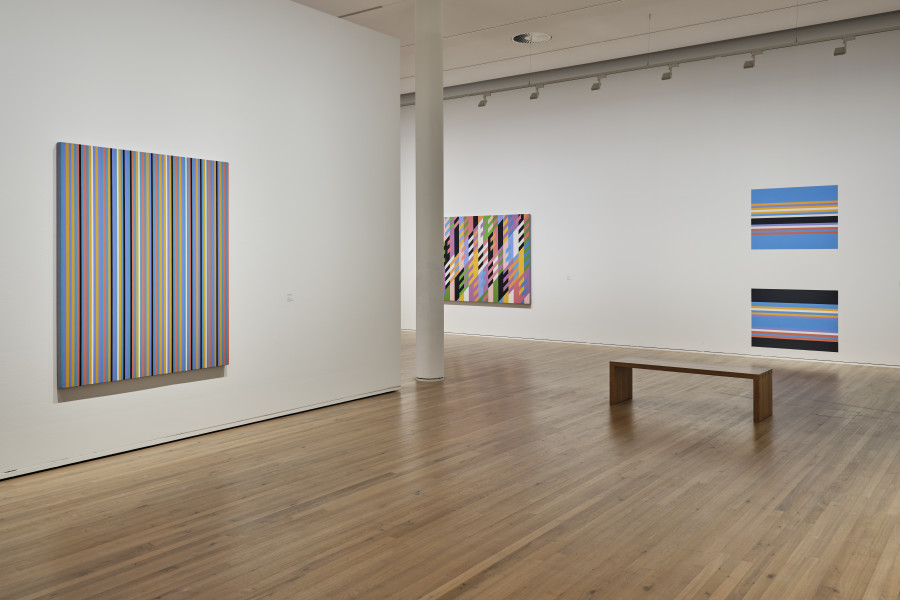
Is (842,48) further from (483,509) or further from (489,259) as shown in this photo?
(483,509)

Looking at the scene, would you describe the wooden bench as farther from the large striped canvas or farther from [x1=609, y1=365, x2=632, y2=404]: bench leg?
the large striped canvas

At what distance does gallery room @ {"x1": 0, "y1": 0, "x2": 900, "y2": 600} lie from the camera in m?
3.55

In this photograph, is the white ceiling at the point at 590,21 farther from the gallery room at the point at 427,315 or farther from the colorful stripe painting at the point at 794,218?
the colorful stripe painting at the point at 794,218

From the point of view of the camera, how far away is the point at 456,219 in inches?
514

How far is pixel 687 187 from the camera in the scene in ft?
34.7

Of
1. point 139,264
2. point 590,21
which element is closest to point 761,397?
point 139,264

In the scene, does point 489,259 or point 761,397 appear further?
point 489,259

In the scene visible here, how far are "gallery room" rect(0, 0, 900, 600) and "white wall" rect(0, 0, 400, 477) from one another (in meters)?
0.02

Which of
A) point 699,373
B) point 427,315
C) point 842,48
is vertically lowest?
point 699,373

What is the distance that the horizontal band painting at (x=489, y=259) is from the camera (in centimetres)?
1220

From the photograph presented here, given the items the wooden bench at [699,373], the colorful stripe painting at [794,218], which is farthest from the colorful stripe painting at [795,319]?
the wooden bench at [699,373]

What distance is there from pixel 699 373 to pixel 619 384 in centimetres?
78

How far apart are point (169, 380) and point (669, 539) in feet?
12.3

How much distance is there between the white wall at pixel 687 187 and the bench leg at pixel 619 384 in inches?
154
